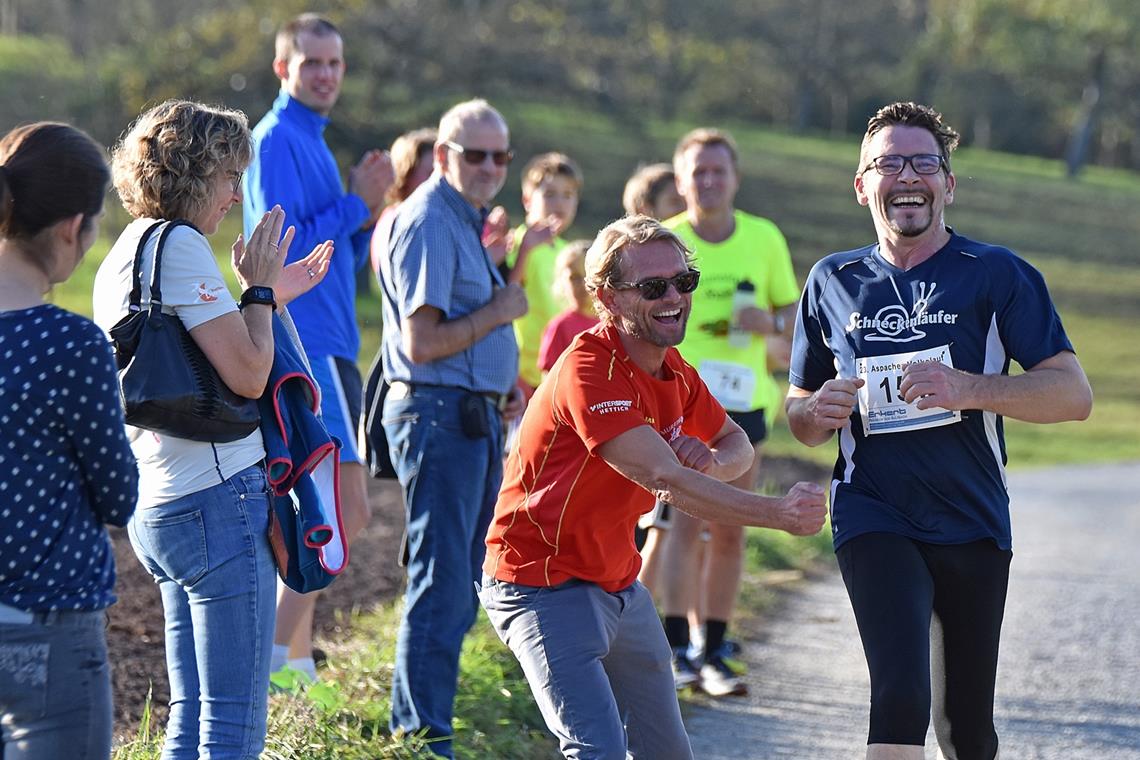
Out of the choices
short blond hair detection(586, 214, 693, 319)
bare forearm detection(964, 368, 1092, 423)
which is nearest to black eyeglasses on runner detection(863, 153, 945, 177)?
bare forearm detection(964, 368, 1092, 423)

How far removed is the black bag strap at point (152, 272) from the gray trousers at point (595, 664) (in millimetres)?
1181

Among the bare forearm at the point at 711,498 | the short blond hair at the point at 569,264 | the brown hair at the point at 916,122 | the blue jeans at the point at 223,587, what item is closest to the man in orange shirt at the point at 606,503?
the bare forearm at the point at 711,498

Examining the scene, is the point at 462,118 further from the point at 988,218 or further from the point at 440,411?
the point at 988,218

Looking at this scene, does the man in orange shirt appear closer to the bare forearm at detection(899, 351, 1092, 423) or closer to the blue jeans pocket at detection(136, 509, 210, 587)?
the bare forearm at detection(899, 351, 1092, 423)

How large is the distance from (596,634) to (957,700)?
43.8 inches

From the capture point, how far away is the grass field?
5.50 metres

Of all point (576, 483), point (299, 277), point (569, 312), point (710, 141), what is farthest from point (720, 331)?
point (299, 277)

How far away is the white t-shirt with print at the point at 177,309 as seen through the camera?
365 centimetres

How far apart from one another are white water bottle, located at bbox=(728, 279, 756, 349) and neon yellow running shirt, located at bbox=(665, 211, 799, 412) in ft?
0.06

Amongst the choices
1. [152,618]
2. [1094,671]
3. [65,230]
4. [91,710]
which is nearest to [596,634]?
[91,710]

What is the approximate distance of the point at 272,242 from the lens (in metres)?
3.96

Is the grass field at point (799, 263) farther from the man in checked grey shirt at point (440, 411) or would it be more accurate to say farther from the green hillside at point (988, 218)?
the man in checked grey shirt at point (440, 411)

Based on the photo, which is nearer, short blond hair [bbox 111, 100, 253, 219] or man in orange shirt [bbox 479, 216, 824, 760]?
short blond hair [bbox 111, 100, 253, 219]

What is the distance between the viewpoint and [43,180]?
3129 mm
